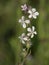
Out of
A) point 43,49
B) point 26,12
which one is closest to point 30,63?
point 43,49

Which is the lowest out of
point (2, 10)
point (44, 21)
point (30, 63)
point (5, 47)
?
point (30, 63)

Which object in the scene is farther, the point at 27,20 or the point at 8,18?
the point at 8,18

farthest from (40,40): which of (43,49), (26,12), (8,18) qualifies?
(26,12)

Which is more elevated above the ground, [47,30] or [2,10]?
[2,10]

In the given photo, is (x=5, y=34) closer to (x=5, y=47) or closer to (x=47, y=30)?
(x=5, y=47)

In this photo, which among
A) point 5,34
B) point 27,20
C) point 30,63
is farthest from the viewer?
point 5,34

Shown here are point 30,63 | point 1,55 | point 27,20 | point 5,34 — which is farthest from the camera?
point 5,34

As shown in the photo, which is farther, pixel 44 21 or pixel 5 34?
pixel 5 34

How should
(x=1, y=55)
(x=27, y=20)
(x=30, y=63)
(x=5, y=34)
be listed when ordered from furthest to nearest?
(x=5, y=34)
(x=1, y=55)
(x=30, y=63)
(x=27, y=20)

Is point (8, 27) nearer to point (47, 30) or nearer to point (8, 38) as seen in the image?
point (8, 38)
